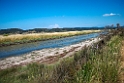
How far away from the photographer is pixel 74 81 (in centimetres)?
536

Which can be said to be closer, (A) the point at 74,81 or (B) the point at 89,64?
(A) the point at 74,81

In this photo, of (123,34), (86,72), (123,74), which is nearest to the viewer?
(86,72)

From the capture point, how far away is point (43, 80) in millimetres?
5117

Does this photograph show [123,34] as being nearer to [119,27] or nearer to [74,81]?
[119,27]

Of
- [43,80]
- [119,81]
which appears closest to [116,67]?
[119,81]

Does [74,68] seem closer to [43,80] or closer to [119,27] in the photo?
[43,80]

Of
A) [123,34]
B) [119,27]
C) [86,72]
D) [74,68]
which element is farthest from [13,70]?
[119,27]

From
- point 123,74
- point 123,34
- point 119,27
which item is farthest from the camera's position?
point 119,27

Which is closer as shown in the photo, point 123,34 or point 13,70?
point 13,70

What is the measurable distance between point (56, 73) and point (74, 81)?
611mm

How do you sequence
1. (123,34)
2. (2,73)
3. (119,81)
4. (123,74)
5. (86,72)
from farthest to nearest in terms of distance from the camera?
(123,34), (2,73), (123,74), (119,81), (86,72)

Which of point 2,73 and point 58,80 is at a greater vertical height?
point 58,80

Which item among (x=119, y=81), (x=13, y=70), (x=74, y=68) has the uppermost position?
(x=74, y=68)

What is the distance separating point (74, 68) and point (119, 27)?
65.9 ft
